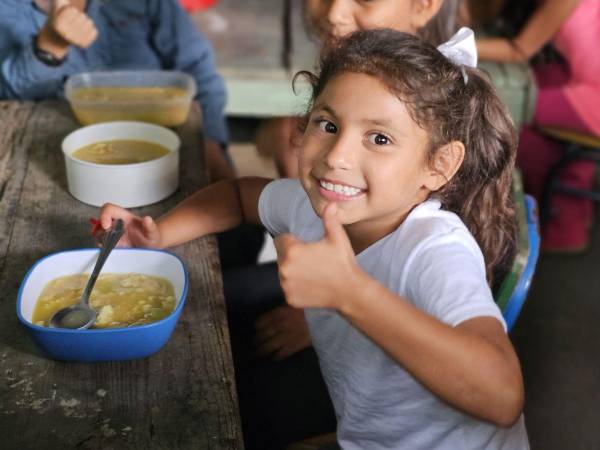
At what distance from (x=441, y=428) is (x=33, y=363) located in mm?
546

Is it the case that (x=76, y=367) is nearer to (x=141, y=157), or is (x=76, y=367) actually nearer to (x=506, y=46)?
(x=141, y=157)

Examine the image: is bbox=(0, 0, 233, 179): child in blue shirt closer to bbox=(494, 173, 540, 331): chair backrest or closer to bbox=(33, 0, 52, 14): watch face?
bbox=(33, 0, 52, 14): watch face

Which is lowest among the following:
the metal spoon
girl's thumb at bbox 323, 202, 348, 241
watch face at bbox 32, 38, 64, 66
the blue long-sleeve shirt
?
the blue long-sleeve shirt

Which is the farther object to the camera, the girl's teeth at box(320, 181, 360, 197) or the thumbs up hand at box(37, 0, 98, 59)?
the thumbs up hand at box(37, 0, 98, 59)

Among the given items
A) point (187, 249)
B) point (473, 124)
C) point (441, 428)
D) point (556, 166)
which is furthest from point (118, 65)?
point (556, 166)

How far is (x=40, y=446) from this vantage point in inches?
30.6

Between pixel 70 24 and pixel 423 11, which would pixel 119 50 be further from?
pixel 423 11

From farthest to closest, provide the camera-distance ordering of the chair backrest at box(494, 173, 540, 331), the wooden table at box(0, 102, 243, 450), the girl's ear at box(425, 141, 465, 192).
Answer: the chair backrest at box(494, 173, 540, 331) → the girl's ear at box(425, 141, 465, 192) → the wooden table at box(0, 102, 243, 450)

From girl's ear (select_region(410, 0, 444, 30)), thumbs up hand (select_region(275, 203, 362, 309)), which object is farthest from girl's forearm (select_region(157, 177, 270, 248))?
girl's ear (select_region(410, 0, 444, 30))

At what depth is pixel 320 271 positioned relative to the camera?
2.69ft

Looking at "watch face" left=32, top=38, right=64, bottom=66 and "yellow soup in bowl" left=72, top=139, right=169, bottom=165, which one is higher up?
"yellow soup in bowl" left=72, top=139, right=169, bottom=165

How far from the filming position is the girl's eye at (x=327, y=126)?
1.01 meters

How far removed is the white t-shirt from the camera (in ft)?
2.87

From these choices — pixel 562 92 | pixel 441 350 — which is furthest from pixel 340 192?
pixel 562 92
